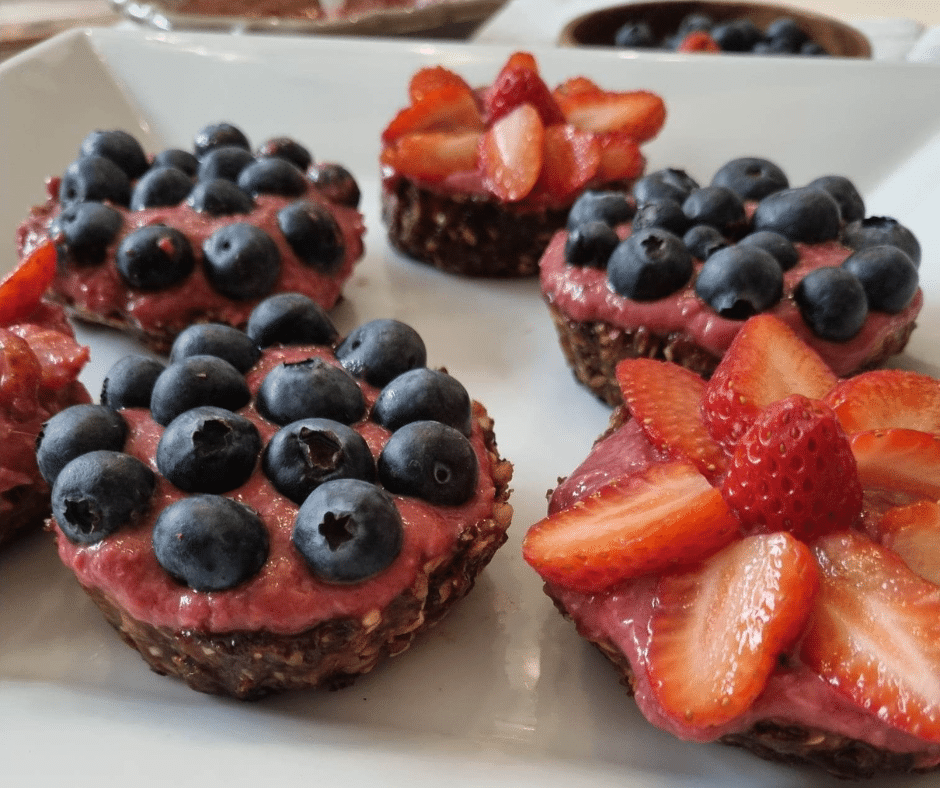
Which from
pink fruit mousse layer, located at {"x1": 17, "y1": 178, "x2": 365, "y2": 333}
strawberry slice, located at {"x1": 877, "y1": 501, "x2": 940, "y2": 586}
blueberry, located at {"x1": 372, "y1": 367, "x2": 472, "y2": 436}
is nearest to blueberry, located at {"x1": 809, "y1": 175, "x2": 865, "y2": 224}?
Answer: strawberry slice, located at {"x1": 877, "y1": 501, "x2": 940, "y2": 586}

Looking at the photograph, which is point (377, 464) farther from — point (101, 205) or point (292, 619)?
point (101, 205)

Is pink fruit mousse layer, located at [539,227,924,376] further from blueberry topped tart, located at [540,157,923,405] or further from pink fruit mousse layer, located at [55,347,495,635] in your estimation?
pink fruit mousse layer, located at [55,347,495,635]

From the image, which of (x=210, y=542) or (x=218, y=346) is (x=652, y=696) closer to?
(x=210, y=542)

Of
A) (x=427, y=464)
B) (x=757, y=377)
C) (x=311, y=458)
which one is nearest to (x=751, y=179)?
(x=757, y=377)

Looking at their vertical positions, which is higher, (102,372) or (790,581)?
(790,581)

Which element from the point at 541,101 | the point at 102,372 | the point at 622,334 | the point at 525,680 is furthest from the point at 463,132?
the point at 525,680

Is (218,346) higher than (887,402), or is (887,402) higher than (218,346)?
(218,346)
